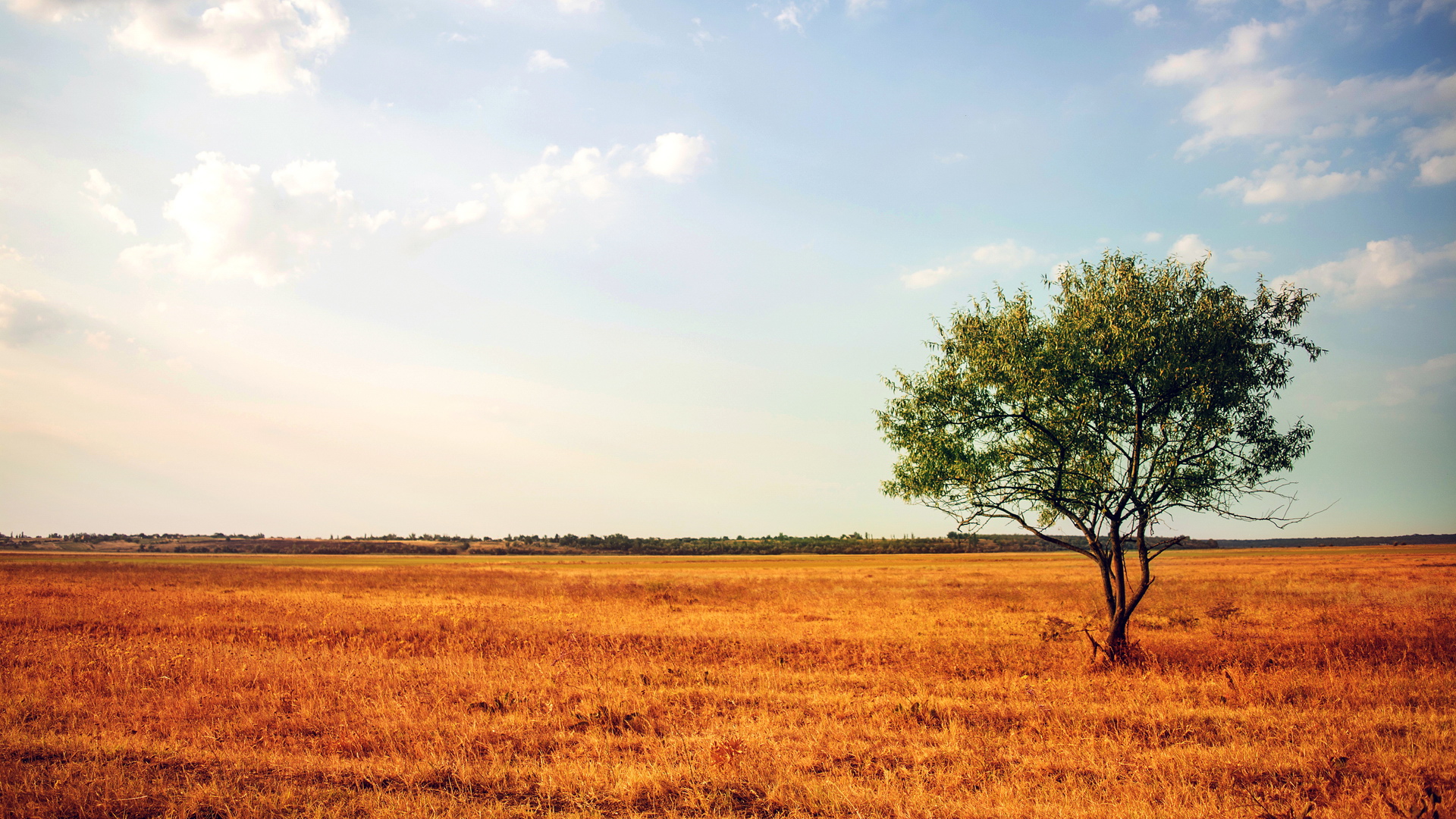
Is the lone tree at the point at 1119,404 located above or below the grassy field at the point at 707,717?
above

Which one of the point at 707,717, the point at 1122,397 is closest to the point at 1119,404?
the point at 1122,397

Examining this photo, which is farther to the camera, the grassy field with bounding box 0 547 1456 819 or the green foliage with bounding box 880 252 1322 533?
the green foliage with bounding box 880 252 1322 533

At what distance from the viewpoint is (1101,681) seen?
49.4 feet

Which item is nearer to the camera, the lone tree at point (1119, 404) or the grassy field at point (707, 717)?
the grassy field at point (707, 717)

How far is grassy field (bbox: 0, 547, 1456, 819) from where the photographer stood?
7730mm

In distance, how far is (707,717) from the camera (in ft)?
38.8

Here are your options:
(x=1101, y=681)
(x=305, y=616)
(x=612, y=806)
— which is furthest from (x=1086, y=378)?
(x=305, y=616)

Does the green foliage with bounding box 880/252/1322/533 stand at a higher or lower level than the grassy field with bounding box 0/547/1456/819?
higher

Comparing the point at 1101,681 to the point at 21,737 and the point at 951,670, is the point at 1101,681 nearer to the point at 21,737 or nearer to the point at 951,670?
the point at 951,670

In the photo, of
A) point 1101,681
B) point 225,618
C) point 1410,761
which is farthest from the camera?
point 225,618

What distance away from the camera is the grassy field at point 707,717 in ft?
25.4

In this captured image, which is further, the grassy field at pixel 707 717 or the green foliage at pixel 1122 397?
the green foliage at pixel 1122 397

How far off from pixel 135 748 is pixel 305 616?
18.4 metres

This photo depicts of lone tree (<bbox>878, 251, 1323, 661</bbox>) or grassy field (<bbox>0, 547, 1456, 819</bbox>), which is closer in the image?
grassy field (<bbox>0, 547, 1456, 819</bbox>)
